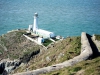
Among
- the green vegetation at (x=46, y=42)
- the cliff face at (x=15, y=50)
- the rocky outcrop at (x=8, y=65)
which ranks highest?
the green vegetation at (x=46, y=42)

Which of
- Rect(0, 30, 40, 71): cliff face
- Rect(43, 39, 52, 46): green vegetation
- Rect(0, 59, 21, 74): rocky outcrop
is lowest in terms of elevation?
Rect(0, 59, 21, 74): rocky outcrop

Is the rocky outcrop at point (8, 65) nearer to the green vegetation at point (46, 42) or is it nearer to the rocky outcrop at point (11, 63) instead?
the rocky outcrop at point (11, 63)

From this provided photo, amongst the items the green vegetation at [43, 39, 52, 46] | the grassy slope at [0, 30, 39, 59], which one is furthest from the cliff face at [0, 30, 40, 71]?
the green vegetation at [43, 39, 52, 46]

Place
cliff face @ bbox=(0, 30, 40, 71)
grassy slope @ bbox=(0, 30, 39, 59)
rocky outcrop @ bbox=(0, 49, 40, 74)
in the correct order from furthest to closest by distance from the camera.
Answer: grassy slope @ bbox=(0, 30, 39, 59), cliff face @ bbox=(0, 30, 40, 71), rocky outcrop @ bbox=(0, 49, 40, 74)

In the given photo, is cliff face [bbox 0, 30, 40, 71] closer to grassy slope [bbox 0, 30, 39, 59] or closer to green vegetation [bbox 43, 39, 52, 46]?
grassy slope [bbox 0, 30, 39, 59]

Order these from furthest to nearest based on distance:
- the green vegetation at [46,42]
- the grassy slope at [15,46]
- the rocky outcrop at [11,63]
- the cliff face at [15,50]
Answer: the green vegetation at [46,42] → the grassy slope at [15,46] → the cliff face at [15,50] → the rocky outcrop at [11,63]

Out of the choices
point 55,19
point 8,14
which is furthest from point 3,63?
point 8,14

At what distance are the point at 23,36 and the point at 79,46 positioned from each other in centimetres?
3118

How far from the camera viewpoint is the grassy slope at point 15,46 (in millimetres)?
52544

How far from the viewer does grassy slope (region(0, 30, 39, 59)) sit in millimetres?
52544

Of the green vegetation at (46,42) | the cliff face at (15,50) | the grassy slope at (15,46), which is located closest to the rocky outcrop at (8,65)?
the cliff face at (15,50)

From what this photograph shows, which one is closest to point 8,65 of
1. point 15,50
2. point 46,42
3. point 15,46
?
point 15,50

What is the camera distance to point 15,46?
56781mm

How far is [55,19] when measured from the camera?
106 metres
